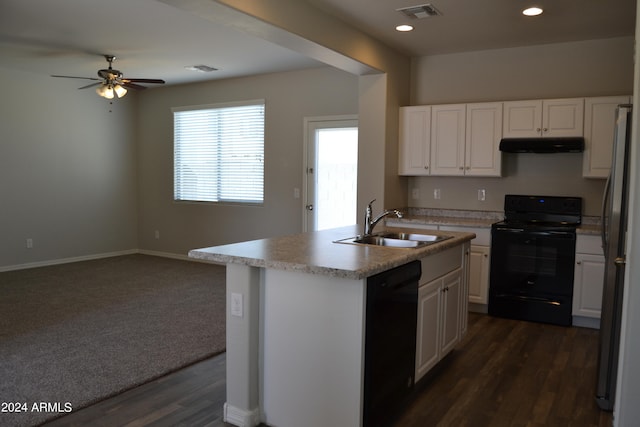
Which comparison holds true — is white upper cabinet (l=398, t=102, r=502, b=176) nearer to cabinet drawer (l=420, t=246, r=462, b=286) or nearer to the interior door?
the interior door

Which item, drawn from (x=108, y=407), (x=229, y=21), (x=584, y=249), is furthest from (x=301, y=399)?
(x=584, y=249)

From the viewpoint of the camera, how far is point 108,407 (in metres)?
2.82

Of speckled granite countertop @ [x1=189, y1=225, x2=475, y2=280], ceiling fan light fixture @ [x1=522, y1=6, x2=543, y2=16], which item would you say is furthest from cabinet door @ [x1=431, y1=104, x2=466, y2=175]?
speckled granite countertop @ [x1=189, y1=225, x2=475, y2=280]

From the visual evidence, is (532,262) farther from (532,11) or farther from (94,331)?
(94,331)

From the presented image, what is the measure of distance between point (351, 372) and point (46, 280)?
5018 millimetres

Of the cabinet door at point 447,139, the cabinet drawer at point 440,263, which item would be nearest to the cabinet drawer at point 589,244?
the cabinet door at point 447,139

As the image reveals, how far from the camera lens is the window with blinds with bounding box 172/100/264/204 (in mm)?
6820

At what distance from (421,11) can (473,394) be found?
2.80 metres

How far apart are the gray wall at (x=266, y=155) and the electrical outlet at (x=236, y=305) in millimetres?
3777

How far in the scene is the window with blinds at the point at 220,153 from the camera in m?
6.82

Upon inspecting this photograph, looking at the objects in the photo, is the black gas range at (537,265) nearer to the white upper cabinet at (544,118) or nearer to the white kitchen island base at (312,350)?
the white upper cabinet at (544,118)

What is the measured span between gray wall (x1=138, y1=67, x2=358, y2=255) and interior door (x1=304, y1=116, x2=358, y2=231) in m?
0.13

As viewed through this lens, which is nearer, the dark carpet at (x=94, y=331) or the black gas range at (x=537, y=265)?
the dark carpet at (x=94, y=331)

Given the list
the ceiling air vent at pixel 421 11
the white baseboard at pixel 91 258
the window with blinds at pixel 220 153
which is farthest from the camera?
the window with blinds at pixel 220 153
